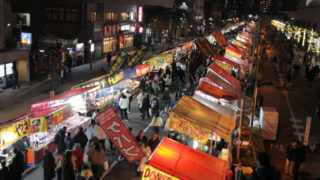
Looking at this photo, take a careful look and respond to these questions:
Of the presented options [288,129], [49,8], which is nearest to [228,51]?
[288,129]

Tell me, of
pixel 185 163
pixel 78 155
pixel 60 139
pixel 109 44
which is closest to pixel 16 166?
pixel 78 155

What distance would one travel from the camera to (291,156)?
37.2ft

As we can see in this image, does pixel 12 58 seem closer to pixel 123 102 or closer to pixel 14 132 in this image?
pixel 123 102

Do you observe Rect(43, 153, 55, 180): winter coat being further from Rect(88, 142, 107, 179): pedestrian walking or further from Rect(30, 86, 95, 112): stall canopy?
Rect(30, 86, 95, 112): stall canopy

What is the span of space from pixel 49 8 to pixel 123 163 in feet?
98.1

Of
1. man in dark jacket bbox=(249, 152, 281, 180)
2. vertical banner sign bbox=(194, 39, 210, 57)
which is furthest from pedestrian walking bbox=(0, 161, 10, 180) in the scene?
vertical banner sign bbox=(194, 39, 210, 57)

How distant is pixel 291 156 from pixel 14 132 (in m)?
8.69

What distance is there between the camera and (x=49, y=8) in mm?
37656

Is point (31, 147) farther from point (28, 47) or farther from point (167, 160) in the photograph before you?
point (28, 47)

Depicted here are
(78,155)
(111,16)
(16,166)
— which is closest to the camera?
(16,166)

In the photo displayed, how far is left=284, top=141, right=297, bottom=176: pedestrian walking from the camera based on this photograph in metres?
11.2

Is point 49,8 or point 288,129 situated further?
point 49,8

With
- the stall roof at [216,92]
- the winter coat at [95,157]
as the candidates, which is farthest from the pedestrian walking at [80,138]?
the stall roof at [216,92]

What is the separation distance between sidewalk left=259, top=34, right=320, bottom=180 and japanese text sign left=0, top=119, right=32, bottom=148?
8643 millimetres
